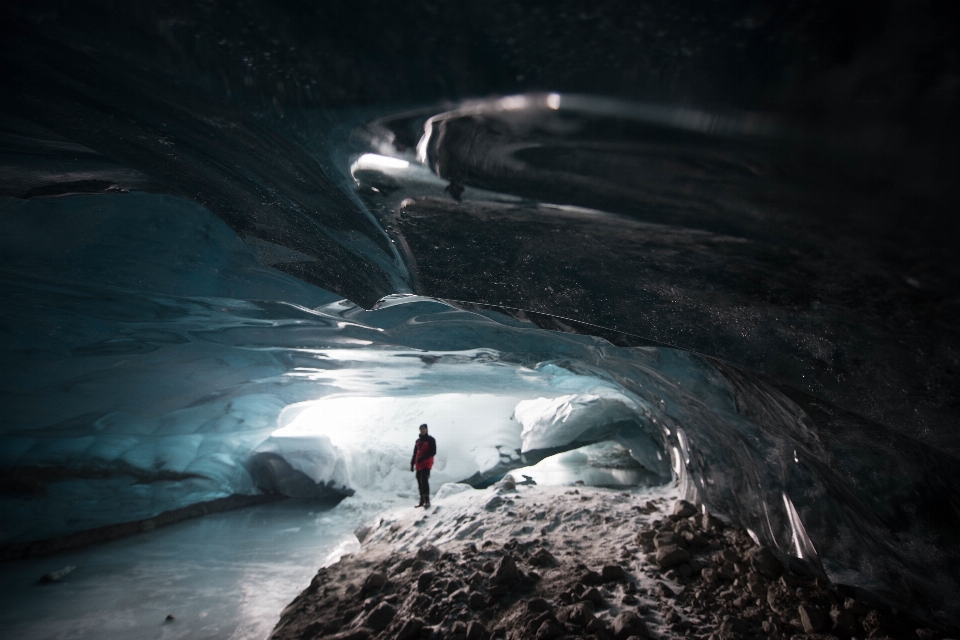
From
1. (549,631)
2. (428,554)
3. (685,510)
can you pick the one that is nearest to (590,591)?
(549,631)

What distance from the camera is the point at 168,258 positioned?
3.75m

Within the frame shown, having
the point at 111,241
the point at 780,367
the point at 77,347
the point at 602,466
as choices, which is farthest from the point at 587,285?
the point at 602,466

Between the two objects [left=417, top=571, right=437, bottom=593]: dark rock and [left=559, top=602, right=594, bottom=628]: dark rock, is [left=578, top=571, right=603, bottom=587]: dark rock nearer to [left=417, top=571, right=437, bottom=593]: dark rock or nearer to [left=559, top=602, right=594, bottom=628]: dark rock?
[left=559, top=602, right=594, bottom=628]: dark rock

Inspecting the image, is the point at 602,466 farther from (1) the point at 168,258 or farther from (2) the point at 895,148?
(2) the point at 895,148

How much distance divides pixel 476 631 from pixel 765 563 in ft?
6.73

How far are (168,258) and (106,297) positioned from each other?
1009 millimetres

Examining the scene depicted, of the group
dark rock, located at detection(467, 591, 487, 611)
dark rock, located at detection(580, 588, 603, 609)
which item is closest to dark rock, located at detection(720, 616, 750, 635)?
dark rock, located at detection(580, 588, 603, 609)

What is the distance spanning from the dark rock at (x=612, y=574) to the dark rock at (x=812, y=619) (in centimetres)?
112

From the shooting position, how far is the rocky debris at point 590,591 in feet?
8.83

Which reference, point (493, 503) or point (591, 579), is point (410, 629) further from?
point (493, 503)

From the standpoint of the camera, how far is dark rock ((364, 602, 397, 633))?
3.14m

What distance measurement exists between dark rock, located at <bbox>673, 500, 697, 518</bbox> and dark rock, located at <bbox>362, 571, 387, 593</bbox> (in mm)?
2959

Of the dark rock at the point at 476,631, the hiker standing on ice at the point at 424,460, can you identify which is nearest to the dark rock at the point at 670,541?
the dark rock at the point at 476,631

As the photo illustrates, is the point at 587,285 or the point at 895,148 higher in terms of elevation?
the point at 895,148
